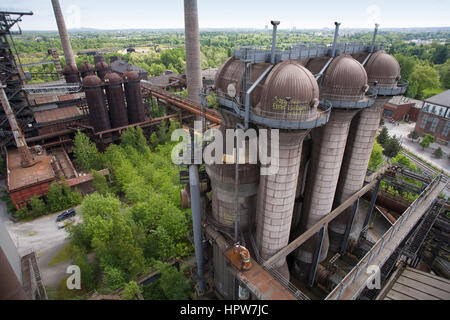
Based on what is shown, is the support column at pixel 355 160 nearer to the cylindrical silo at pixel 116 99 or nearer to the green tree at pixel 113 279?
the green tree at pixel 113 279

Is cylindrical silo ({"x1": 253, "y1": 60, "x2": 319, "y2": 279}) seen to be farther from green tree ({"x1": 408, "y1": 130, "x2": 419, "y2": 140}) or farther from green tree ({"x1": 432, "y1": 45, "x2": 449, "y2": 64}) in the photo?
green tree ({"x1": 432, "y1": 45, "x2": 449, "y2": 64})

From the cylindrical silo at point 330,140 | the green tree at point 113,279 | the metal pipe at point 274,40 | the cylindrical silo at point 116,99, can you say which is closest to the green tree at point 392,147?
the cylindrical silo at point 330,140

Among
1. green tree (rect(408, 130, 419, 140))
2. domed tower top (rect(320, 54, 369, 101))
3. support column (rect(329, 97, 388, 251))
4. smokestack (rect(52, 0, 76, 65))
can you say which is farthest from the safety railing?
smokestack (rect(52, 0, 76, 65))

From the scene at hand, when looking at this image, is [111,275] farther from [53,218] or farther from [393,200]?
[393,200]

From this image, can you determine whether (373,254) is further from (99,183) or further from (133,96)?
(133,96)

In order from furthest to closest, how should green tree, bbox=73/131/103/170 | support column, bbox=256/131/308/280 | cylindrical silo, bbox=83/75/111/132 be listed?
1. cylindrical silo, bbox=83/75/111/132
2. green tree, bbox=73/131/103/170
3. support column, bbox=256/131/308/280
